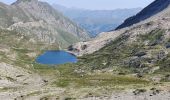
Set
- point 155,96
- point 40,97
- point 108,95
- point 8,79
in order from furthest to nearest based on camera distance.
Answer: point 8,79
point 40,97
point 108,95
point 155,96

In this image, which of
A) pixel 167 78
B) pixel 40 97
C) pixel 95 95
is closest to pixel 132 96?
pixel 95 95

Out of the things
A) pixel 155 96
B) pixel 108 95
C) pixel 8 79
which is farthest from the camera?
pixel 8 79

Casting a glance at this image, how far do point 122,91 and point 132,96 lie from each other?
8401 mm

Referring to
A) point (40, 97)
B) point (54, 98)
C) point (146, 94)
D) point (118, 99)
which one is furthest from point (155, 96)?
point (40, 97)

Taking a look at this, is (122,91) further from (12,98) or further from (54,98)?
(12,98)

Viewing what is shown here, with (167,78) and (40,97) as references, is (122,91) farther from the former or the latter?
Answer: (167,78)

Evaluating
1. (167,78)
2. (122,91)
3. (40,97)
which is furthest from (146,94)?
(167,78)

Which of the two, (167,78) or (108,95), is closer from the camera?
(108,95)

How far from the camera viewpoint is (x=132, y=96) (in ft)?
300

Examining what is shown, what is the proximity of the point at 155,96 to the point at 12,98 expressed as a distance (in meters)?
45.2

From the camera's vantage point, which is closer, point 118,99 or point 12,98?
point 118,99

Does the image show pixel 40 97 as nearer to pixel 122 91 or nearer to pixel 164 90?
pixel 122 91

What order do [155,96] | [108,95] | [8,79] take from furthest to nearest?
[8,79] < [108,95] < [155,96]

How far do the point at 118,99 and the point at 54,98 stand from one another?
19255 millimetres
